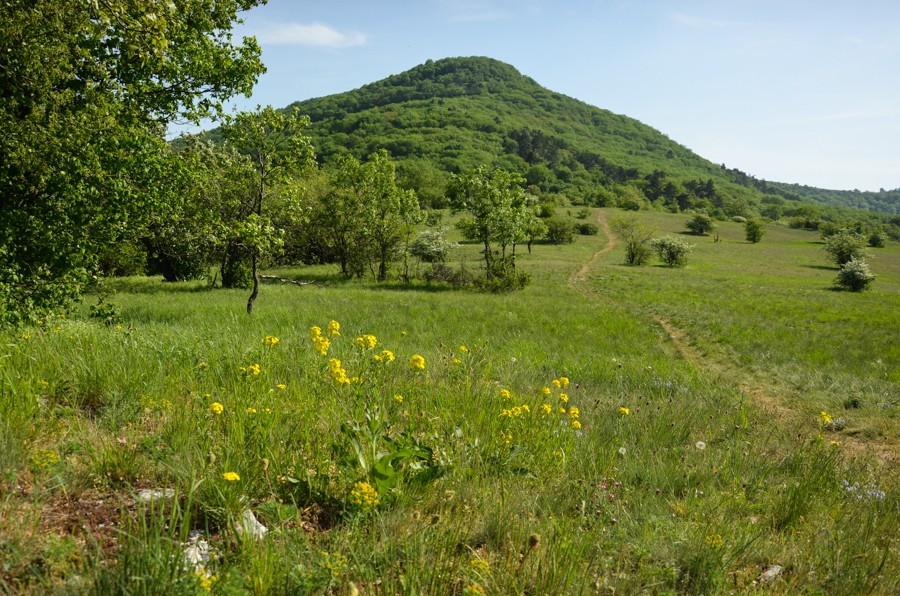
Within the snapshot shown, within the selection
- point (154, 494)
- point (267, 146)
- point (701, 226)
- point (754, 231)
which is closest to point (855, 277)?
point (267, 146)

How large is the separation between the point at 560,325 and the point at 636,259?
43.8 m

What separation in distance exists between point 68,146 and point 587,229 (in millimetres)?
81883

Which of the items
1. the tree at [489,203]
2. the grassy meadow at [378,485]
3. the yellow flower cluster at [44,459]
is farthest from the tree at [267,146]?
the tree at [489,203]

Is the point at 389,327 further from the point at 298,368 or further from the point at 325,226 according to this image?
the point at 325,226

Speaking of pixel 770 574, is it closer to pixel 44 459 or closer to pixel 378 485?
pixel 378 485

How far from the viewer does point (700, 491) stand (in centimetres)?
448

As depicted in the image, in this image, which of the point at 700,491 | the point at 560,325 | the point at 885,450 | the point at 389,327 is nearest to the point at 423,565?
the point at 700,491

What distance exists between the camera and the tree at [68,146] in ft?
31.3

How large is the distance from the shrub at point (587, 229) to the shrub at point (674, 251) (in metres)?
23.9

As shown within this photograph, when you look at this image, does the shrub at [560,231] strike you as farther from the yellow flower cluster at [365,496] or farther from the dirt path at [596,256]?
the yellow flower cluster at [365,496]

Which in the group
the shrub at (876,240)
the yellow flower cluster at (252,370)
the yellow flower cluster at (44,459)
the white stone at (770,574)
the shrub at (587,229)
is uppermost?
the shrub at (587,229)

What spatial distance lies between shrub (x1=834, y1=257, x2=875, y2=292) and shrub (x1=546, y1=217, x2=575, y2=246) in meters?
36.5

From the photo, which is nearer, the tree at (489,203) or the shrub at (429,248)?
the tree at (489,203)

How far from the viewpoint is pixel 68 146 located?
33.3ft
